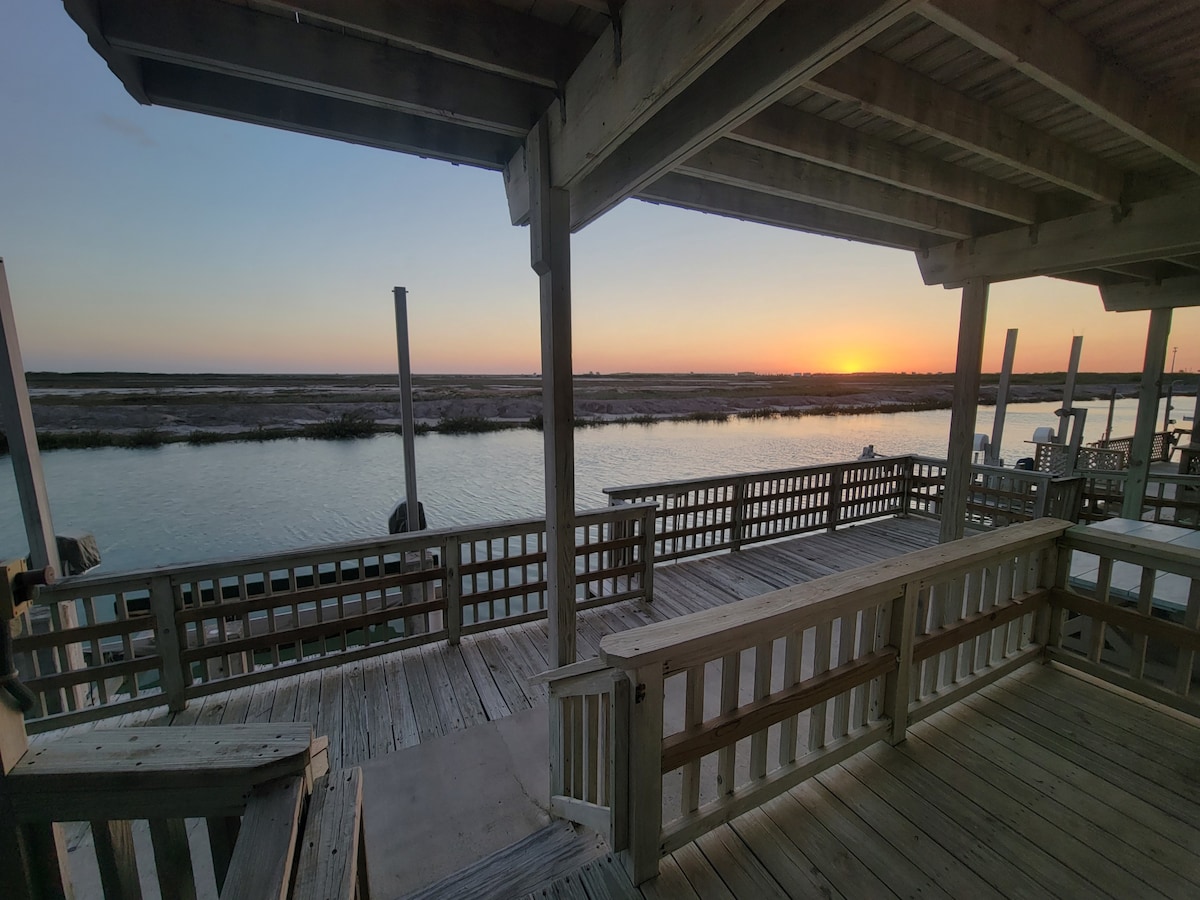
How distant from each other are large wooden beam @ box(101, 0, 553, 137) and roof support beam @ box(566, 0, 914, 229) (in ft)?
1.53

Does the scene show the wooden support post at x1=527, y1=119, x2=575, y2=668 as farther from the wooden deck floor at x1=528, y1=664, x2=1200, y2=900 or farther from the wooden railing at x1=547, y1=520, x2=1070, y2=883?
the wooden deck floor at x1=528, y1=664, x2=1200, y2=900

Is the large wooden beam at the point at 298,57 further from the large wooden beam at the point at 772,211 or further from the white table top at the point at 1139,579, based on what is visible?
the white table top at the point at 1139,579

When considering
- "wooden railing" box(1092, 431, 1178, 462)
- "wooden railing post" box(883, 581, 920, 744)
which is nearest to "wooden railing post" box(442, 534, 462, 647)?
"wooden railing post" box(883, 581, 920, 744)

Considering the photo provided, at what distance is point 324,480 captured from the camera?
10.9 m

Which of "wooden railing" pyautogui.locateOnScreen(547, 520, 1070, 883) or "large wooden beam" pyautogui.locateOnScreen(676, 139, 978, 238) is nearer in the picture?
"wooden railing" pyautogui.locateOnScreen(547, 520, 1070, 883)

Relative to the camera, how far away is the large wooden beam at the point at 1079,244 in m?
2.58

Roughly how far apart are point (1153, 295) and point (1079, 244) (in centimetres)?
300

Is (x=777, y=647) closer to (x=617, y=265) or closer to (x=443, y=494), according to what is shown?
(x=443, y=494)


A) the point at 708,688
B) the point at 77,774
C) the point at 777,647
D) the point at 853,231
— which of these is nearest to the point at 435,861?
the point at 77,774

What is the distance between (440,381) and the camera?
Result: 33.5 meters

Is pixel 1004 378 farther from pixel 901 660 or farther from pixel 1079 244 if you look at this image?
pixel 901 660

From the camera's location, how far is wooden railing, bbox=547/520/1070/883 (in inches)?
50.5

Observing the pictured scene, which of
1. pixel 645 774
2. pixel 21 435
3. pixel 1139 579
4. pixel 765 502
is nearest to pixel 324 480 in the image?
pixel 21 435

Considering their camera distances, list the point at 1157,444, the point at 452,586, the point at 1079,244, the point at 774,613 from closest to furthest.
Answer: the point at 774,613 < the point at 1079,244 < the point at 452,586 < the point at 1157,444
